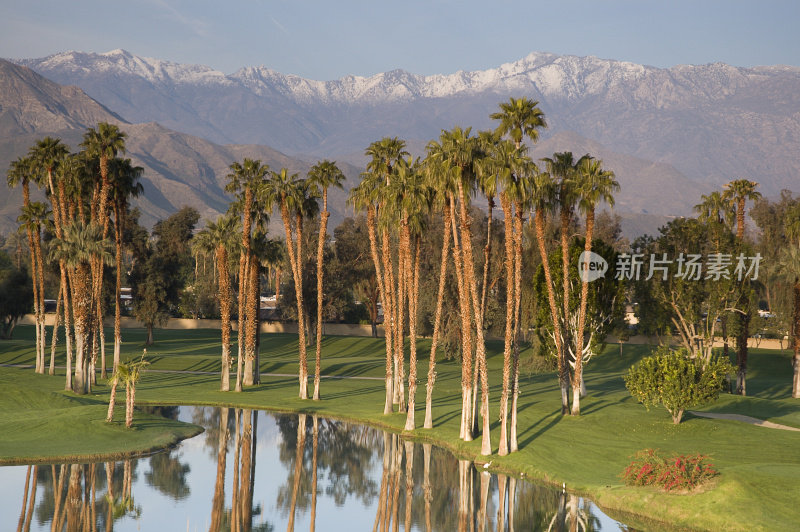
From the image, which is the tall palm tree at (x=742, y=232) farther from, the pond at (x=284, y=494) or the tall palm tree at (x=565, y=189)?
the pond at (x=284, y=494)

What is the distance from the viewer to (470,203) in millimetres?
52062

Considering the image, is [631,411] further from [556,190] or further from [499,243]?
[499,243]

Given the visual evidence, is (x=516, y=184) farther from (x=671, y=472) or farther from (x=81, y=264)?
(x=81, y=264)

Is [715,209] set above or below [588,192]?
above

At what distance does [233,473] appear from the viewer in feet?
140

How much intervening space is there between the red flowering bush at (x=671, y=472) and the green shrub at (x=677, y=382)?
12.6 meters

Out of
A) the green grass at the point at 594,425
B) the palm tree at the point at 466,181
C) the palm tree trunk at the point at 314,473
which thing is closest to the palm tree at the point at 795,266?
the green grass at the point at 594,425

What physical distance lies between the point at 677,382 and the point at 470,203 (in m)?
16.6

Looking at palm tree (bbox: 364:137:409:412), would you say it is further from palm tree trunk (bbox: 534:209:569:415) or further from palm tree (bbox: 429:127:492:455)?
palm tree trunk (bbox: 534:209:569:415)

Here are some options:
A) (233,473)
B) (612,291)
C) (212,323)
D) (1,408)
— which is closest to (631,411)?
(612,291)

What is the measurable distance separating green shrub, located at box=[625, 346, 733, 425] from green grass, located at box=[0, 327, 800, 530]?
5.96 feet

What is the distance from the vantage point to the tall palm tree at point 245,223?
2776 inches

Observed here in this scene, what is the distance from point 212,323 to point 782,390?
8271 centimetres

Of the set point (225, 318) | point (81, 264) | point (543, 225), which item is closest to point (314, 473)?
point (543, 225)
